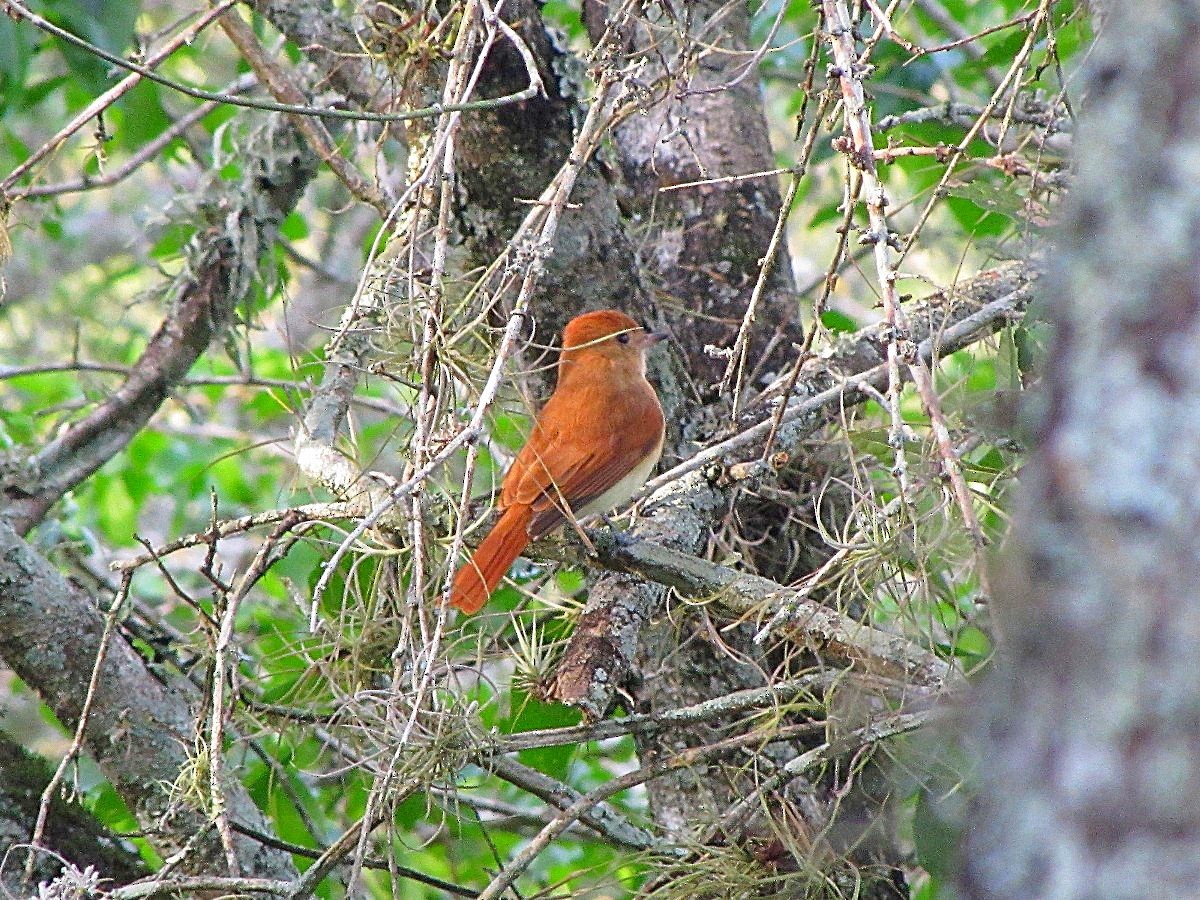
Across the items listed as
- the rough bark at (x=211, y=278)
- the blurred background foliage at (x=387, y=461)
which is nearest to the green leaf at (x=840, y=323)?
the blurred background foliage at (x=387, y=461)

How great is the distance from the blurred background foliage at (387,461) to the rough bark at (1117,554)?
636mm

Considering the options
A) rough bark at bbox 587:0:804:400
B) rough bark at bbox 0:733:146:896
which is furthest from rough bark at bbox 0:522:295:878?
rough bark at bbox 587:0:804:400

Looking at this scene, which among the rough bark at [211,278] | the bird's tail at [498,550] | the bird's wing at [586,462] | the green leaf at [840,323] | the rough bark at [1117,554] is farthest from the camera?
the green leaf at [840,323]

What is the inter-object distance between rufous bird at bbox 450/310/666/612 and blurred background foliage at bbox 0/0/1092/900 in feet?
0.43

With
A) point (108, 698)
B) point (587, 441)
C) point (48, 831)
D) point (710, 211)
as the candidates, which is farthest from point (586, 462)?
point (48, 831)

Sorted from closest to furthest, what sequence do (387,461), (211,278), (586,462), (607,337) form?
(607,337) → (586,462) → (211,278) → (387,461)

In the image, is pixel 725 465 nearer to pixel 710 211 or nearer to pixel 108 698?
pixel 710 211

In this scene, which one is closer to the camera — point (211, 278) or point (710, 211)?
point (710, 211)

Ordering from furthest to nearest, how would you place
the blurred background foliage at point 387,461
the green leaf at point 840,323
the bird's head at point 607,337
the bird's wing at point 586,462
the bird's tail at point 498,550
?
the green leaf at point 840,323 → the bird's wing at point 586,462 → the bird's head at point 607,337 → the bird's tail at point 498,550 → the blurred background foliage at point 387,461

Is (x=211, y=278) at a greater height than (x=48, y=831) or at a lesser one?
greater

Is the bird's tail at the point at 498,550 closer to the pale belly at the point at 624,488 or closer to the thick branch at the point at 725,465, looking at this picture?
the thick branch at the point at 725,465

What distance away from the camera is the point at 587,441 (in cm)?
404

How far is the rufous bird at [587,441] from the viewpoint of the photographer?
133 inches

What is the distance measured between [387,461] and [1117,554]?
677cm
